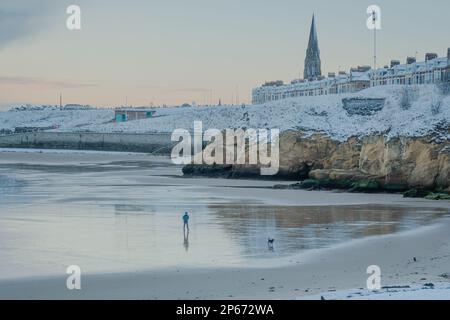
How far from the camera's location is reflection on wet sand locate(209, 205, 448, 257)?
20.7 meters

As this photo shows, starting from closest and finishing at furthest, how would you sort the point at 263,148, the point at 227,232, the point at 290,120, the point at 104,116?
the point at 227,232 → the point at 263,148 → the point at 290,120 → the point at 104,116

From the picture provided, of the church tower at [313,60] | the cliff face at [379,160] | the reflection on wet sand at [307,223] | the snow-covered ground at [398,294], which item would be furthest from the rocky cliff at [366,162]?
the church tower at [313,60]

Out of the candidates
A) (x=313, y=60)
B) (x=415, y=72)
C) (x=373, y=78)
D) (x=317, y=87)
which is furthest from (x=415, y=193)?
(x=313, y=60)

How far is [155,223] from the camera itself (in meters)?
24.2

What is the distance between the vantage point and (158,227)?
23281 mm

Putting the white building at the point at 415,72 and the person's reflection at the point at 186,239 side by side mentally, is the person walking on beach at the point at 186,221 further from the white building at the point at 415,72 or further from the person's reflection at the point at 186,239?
the white building at the point at 415,72

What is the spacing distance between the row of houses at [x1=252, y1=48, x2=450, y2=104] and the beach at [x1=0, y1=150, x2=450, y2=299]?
5547 centimetres

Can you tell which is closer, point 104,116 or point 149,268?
point 149,268

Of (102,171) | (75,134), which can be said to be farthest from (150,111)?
(102,171)

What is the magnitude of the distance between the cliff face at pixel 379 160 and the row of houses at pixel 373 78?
4125 centimetres

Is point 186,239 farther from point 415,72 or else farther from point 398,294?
point 415,72

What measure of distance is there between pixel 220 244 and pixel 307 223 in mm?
4684

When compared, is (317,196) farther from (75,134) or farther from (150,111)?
(150,111)
